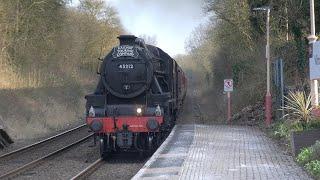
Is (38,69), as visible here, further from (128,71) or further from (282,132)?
(282,132)

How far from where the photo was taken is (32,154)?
1753 cm

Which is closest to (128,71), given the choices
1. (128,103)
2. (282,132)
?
(128,103)

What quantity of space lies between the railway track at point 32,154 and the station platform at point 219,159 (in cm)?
343

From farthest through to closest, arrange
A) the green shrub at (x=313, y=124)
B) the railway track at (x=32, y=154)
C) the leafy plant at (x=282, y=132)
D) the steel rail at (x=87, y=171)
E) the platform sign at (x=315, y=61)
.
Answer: the leafy plant at (x=282, y=132) → the railway track at (x=32, y=154) → the platform sign at (x=315, y=61) → the green shrub at (x=313, y=124) → the steel rail at (x=87, y=171)

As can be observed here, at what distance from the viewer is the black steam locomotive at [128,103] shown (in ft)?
50.5

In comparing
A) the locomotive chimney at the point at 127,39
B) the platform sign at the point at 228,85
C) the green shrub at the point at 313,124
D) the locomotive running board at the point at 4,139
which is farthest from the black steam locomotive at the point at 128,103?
the platform sign at the point at 228,85

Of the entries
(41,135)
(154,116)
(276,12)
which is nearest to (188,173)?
(154,116)

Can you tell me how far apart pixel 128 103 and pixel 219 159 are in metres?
4.79

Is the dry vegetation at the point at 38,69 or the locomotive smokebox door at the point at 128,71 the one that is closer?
the locomotive smokebox door at the point at 128,71

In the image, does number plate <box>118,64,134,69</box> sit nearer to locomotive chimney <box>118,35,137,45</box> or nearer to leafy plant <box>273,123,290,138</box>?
locomotive chimney <box>118,35,137,45</box>

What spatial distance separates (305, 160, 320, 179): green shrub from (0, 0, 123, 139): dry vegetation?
48.2ft

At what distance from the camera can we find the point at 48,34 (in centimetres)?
3616

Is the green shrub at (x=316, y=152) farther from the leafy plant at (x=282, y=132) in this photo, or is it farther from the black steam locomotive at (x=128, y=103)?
the black steam locomotive at (x=128, y=103)

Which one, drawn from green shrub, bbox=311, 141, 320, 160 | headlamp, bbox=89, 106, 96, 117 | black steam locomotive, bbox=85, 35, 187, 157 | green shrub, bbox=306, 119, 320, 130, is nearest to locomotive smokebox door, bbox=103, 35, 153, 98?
black steam locomotive, bbox=85, 35, 187, 157
